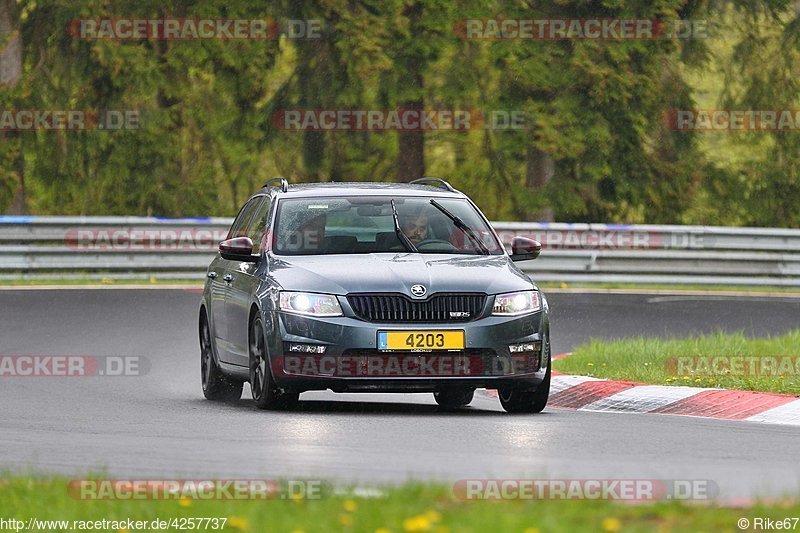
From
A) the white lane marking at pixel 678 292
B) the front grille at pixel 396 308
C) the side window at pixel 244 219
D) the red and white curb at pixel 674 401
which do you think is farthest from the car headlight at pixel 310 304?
the white lane marking at pixel 678 292

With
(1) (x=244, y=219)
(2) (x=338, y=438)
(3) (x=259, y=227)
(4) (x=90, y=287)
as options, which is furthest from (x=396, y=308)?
(4) (x=90, y=287)

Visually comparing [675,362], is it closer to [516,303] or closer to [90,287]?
[516,303]

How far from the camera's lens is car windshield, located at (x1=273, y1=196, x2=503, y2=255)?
1302 centimetres

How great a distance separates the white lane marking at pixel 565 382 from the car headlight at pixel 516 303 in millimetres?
2117

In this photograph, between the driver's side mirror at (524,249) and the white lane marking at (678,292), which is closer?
the driver's side mirror at (524,249)

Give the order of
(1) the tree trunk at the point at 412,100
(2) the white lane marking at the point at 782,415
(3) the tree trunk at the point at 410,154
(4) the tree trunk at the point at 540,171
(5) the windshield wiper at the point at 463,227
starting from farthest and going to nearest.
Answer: (3) the tree trunk at the point at 410,154
(4) the tree trunk at the point at 540,171
(1) the tree trunk at the point at 412,100
(5) the windshield wiper at the point at 463,227
(2) the white lane marking at the point at 782,415

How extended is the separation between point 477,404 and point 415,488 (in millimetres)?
6536

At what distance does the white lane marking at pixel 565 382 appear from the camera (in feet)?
47.6

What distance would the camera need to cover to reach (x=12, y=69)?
31703 millimetres

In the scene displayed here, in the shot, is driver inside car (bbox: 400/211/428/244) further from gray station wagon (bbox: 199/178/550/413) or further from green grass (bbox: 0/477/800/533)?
green grass (bbox: 0/477/800/533)

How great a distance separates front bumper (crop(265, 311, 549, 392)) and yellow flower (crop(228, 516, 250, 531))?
16.5 ft

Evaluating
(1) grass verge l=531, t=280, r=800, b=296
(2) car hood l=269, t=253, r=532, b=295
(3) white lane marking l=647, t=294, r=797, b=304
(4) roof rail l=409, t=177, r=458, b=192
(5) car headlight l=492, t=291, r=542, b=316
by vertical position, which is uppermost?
(4) roof rail l=409, t=177, r=458, b=192

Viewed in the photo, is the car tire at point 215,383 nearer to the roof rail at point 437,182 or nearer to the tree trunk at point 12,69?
the roof rail at point 437,182

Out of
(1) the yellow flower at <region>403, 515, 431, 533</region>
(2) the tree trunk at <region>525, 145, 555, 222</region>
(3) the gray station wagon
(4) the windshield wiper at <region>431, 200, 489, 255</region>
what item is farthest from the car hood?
(2) the tree trunk at <region>525, 145, 555, 222</region>
